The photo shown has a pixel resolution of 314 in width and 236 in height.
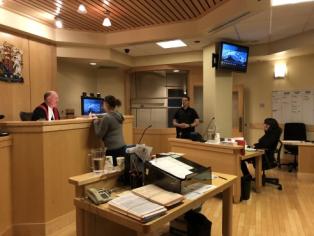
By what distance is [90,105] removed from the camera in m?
5.95

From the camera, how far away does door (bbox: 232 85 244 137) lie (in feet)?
22.2

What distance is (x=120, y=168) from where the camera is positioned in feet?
7.32

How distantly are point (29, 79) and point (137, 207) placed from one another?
400 cm

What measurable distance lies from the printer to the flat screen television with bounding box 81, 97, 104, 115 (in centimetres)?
397

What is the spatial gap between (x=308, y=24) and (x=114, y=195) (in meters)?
4.42

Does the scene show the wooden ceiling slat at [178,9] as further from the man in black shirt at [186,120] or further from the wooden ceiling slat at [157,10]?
the man in black shirt at [186,120]

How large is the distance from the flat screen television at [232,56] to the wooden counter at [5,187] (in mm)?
3871

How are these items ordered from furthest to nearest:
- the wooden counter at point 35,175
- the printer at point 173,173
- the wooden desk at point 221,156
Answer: the wooden desk at point 221,156
the wooden counter at point 35,175
the printer at point 173,173

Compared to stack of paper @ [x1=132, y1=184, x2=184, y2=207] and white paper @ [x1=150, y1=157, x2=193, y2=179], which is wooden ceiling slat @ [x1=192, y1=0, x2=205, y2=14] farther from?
stack of paper @ [x1=132, y1=184, x2=184, y2=207]

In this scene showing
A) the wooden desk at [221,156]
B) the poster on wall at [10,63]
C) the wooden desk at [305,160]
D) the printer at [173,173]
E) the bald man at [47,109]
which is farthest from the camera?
the wooden desk at [305,160]

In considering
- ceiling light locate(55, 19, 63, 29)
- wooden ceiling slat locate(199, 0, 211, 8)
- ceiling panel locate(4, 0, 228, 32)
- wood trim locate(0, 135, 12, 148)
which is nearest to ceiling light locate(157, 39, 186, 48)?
ceiling panel locate(4, 0, 228, 32)

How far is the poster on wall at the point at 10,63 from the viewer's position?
4285 mm

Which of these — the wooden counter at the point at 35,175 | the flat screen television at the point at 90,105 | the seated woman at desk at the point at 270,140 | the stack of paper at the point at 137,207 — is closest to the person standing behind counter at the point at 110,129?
the wooden counter at the point at 35,175

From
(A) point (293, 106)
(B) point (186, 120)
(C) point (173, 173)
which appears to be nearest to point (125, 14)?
(B) point (186, 120)
